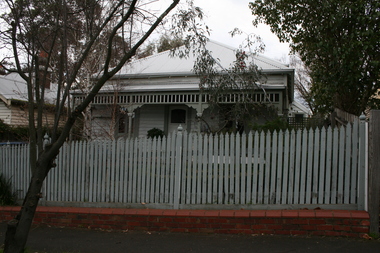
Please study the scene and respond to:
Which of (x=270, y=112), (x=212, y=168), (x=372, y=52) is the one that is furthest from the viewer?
(x=270, y=112)

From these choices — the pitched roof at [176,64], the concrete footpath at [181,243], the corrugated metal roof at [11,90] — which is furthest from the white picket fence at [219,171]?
the corrugated metal roof at [11,90]

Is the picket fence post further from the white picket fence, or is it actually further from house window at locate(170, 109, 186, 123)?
house window at locate(170, 109, 186, 123)

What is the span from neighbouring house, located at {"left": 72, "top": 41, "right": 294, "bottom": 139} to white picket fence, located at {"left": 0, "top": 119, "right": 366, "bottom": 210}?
4.78 meters

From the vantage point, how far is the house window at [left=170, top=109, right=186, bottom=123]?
14734 mm

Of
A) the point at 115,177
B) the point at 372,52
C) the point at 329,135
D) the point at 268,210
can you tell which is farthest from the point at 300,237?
the point at 372,52

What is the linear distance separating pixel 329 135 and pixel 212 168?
78.3 inches

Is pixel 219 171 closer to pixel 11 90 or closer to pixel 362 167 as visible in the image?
pixel 362 167

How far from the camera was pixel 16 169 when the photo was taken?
7.94 meters

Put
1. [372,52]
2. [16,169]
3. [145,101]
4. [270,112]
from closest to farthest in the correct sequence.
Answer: [16,169] < [372,52] < [270,112] < [145,101]

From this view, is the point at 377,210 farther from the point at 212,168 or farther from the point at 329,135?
the point at 212,168

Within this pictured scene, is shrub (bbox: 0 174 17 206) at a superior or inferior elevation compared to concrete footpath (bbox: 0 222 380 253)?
superior

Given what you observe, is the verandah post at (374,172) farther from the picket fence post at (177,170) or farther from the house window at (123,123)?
the house window at (123,123)

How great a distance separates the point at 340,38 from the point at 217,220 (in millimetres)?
5921

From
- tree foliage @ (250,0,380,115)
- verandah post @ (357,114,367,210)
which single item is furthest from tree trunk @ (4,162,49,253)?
tree foliage @ (250,0,380,115)
